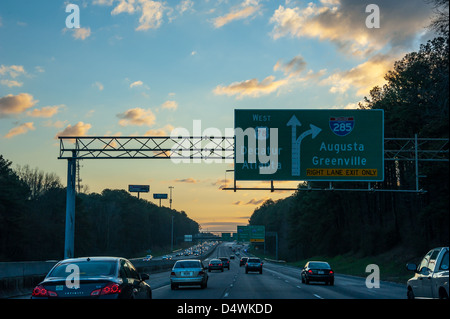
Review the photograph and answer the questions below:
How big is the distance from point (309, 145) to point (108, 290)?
23118 mm

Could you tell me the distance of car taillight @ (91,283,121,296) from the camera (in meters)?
12.4

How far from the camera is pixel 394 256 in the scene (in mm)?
64375

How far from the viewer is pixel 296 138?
1358 inches

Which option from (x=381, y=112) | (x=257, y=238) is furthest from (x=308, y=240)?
(x=381, y=112)

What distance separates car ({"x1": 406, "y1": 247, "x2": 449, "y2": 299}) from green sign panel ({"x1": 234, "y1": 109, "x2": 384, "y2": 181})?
16544mm

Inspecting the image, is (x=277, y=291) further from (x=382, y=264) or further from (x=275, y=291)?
(x=382, y=264)

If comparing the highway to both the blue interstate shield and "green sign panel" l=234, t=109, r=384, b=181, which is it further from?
the blue interstate shield

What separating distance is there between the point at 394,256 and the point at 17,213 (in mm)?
51329

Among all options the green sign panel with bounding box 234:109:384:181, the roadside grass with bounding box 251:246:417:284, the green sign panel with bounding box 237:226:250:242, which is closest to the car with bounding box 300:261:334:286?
the green sign panel with bounding box 234:109:384:181

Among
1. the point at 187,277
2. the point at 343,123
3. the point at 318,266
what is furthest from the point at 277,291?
the point at 343,123

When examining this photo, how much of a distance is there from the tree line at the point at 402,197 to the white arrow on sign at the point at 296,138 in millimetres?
7132

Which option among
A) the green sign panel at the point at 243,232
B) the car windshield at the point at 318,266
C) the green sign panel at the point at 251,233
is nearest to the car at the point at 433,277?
the car windshield at the point at 318,266

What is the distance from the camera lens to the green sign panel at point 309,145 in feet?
111
